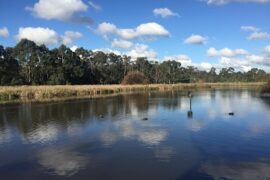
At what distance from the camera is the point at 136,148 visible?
51.9 feet

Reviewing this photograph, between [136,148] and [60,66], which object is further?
[60,66]

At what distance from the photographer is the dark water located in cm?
1210

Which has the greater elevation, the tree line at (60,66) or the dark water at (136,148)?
the tree line at (60,66)

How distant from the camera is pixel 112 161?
Answer: 44.5ft

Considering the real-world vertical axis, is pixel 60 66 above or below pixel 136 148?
above

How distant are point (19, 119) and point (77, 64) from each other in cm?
7340

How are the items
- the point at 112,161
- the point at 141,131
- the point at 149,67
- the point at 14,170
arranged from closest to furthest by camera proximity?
1. the point at 14,170
2. the point at 112,161
3. the point at 141,131
4. the point at 149,67

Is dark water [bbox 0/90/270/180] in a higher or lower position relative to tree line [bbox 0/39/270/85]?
lower

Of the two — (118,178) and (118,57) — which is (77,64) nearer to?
(118,57)

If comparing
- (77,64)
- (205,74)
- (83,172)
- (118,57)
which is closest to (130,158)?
(83,172)

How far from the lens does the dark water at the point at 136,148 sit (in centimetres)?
1210

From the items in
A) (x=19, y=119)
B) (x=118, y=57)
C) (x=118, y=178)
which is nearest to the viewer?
(x=118, y=178)

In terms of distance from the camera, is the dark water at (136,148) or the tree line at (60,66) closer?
the dark water at (136,148)

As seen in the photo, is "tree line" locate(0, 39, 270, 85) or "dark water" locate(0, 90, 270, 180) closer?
"dark water" locate(0, 90, 270, 180)
